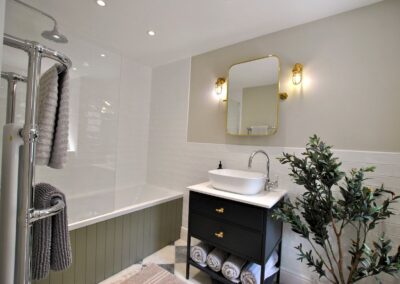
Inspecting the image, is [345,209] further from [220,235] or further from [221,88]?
→ [221,88]

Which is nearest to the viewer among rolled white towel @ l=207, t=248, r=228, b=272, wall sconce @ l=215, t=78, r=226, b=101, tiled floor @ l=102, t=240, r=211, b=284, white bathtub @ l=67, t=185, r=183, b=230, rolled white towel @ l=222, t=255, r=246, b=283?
rolled white towel @ l=222, t=255, r=246, b=283

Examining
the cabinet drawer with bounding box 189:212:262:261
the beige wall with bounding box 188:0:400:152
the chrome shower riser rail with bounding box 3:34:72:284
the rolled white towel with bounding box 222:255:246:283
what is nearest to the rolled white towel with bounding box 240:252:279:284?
the rolled white towel with bounding box 222:255:246:283

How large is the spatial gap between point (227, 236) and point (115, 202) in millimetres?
1682

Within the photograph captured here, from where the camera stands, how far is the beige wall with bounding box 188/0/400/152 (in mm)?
1411

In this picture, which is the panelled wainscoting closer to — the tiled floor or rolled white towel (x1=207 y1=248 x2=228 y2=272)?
the tiled floor

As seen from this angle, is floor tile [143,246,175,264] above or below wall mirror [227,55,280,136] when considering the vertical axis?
below

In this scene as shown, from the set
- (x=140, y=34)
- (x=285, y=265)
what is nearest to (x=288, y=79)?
(x=140, y=34)

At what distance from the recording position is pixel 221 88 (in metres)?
2.21

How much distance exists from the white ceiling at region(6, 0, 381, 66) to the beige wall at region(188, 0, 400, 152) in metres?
0.12

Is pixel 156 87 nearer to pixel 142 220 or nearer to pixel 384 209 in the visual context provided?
pixel 142 220

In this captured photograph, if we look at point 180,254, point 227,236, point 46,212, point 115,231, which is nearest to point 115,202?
point 115,231

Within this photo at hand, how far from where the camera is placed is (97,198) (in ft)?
7.95

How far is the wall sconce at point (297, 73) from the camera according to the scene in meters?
1.72

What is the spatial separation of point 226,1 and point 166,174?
2.04 metres
